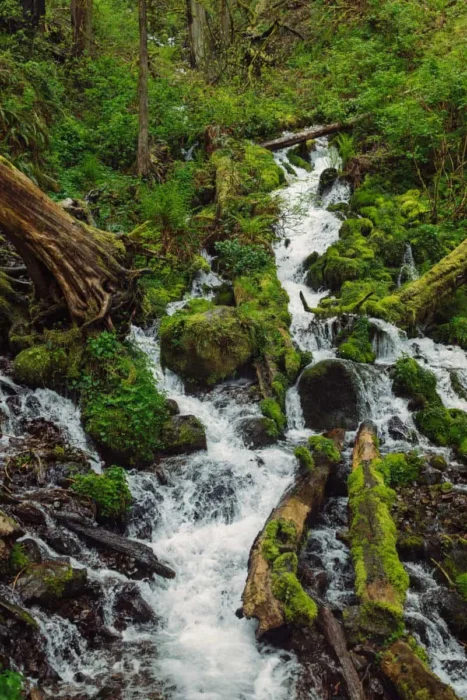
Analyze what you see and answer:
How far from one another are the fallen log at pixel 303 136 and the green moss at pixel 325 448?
40.3 ft

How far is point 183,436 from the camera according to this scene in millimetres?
8016

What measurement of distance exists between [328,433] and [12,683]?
19.6 feet

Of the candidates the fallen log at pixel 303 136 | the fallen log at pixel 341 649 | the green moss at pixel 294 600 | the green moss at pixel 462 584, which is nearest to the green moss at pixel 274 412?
the green moss at pixel 462 584

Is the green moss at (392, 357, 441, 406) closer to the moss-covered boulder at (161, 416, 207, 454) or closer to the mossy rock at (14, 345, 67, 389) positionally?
the moss-covered boulder at (161, 416, 207, 454)

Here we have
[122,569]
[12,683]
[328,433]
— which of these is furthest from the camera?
[328,433]

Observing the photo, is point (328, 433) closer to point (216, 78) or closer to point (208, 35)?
point (216, 78)

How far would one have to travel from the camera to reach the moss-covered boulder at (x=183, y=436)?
7.98 meters

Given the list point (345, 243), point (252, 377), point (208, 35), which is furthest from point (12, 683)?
point (208, 35)

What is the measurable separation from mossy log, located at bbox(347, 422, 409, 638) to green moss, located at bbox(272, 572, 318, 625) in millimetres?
455

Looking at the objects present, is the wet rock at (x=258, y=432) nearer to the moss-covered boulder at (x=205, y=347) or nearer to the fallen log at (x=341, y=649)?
the moss-covered boulder at (x=205, y=347)

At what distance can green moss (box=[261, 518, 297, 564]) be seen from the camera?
569cm

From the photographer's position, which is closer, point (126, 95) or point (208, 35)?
point (126, 95)

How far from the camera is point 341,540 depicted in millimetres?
6582

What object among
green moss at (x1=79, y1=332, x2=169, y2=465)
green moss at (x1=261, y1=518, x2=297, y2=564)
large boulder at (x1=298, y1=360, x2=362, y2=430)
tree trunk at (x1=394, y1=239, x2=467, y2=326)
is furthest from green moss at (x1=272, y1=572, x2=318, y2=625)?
tree trunk at (x1=394, y1=239, x2=467, y2=326)
